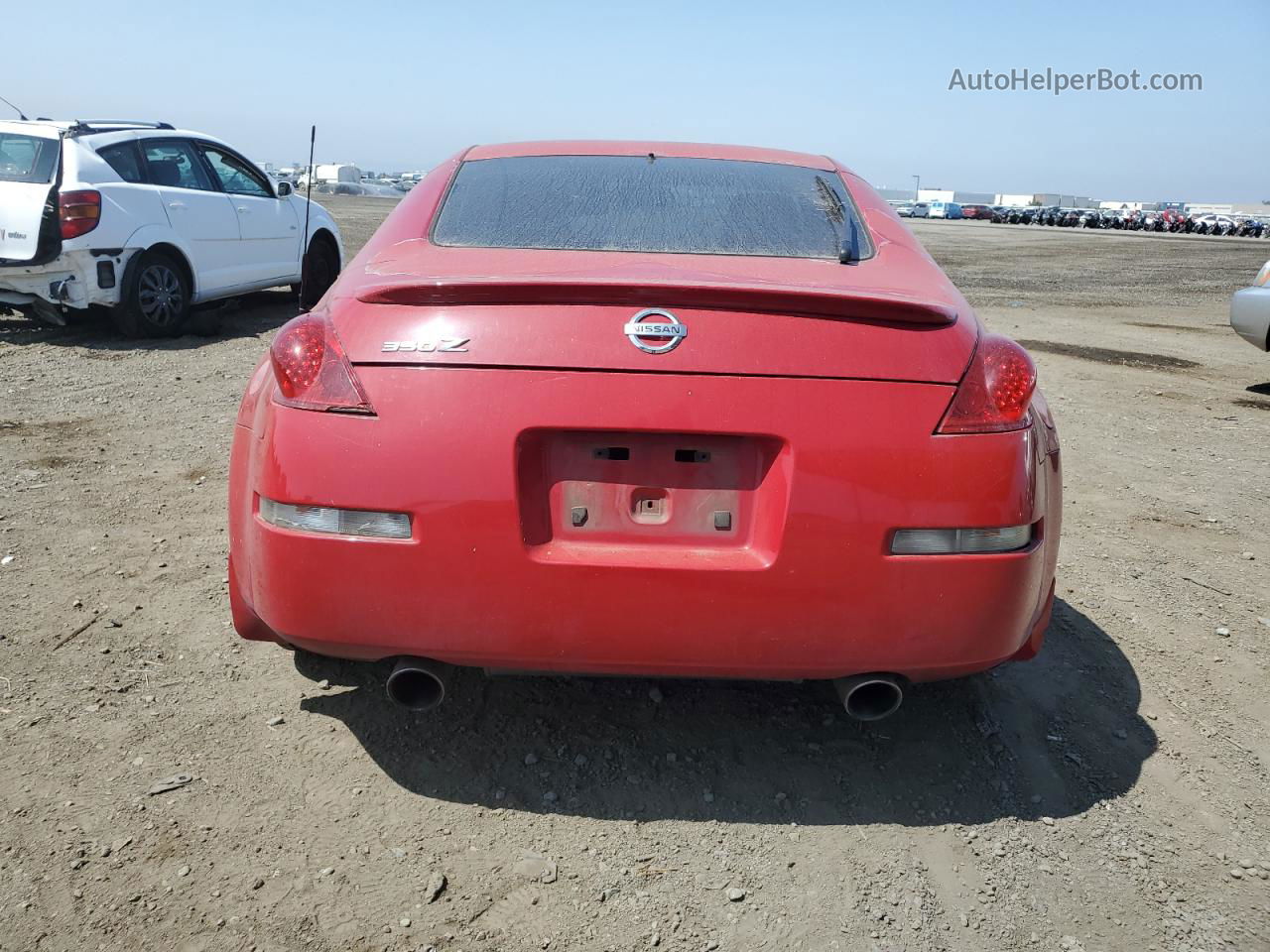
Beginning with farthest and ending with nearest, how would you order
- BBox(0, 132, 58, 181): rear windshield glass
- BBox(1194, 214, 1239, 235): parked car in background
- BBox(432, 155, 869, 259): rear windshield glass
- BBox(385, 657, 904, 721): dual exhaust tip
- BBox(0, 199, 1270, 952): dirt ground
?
BBox(1194, 214, 1239, 235): parked car in background < BBox(0, 132, 58, 181): rear windshield glass < BBox(432, 155, 869, 259): rear windshield glass < BBox(385, 657, 904, 721): dual exhaust tip < BBox(0, 199, 1270, 952): dirt ground

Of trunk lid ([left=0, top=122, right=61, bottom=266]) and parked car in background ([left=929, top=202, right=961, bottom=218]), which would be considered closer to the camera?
trunk lid ([left=0, top=122, right=61, bottom=266])

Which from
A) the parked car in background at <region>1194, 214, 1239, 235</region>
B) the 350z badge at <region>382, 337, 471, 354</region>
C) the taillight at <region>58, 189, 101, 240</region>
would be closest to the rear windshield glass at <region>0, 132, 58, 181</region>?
the taillight at <region>58, 189, 101, 240</region>

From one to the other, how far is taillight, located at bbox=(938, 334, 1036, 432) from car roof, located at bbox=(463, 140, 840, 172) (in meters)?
1.30

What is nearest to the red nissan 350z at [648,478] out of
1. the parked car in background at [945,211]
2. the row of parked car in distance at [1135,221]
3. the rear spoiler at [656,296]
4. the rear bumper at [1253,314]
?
the rear spoiler at [656,296]

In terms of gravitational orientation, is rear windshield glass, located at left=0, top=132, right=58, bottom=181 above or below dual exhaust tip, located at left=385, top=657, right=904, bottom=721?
above

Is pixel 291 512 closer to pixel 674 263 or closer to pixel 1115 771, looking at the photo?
pixel 674 263

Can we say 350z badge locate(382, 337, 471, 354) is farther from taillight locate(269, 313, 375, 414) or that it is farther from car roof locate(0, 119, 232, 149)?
car roof locate(0, 119, 232, 149)

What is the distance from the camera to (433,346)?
2.27m

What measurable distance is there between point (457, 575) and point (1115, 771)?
1.90 m

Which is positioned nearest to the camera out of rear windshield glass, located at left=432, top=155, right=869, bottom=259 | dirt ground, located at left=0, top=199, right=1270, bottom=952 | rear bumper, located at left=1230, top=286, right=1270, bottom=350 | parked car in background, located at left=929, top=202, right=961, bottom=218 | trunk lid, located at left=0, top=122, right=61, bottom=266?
dirt ground, located at left=0, top=199, right=1270, bottom=952

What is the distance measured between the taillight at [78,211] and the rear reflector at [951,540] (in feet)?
24.9

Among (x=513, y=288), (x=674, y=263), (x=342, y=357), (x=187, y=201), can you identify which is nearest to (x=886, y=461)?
(x=674, y=263)

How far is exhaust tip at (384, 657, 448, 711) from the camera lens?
2439 millimetres

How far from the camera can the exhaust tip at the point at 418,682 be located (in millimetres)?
2439
